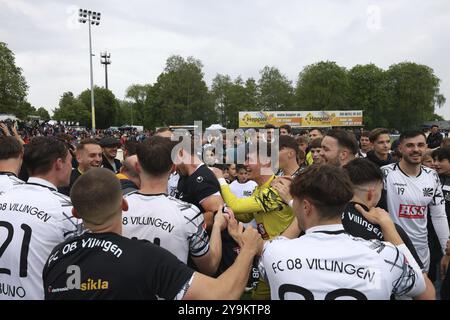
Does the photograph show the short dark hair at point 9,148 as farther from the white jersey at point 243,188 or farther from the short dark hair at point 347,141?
the white jersey at point 243,188

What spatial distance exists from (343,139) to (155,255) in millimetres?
3031

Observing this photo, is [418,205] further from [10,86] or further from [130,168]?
[10,86]

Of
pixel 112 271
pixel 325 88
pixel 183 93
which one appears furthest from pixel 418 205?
pixel 325 88

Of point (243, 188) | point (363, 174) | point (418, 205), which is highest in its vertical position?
point (363, 174)

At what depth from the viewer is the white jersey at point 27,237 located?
2.52 metres

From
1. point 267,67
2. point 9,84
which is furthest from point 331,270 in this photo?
point 267,67

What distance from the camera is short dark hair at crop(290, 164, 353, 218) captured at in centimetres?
197

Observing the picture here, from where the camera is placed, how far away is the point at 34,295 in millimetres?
2572

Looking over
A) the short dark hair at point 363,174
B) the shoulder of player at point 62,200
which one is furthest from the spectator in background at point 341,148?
the shoulder of player at point 62,200

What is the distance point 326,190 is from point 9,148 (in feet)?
10.1

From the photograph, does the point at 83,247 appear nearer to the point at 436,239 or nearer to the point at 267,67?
the point at 436,239

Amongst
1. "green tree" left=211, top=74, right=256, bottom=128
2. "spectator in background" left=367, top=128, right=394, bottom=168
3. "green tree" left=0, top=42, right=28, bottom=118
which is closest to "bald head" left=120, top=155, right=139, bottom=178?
"spectator in background" left=367, top=128, right=394, bottom=168

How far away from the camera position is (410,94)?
6881cm

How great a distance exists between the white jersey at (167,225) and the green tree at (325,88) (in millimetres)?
70569
